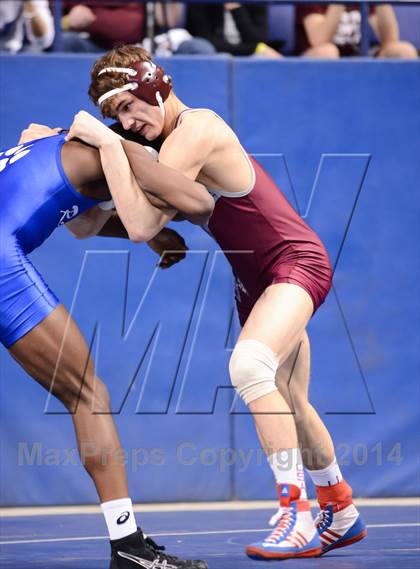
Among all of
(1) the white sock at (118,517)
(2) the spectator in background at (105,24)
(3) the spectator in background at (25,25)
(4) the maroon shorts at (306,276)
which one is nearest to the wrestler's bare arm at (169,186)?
(4) the maroon shorts at (306,276)

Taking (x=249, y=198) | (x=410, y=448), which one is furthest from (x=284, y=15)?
(x=249, y=198)

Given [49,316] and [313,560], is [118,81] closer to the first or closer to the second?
[49,316]

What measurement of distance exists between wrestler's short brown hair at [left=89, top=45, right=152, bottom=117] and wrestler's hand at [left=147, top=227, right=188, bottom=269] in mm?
545

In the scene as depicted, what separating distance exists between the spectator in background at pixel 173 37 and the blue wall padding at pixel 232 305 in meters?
0.66

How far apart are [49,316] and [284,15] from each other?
449 centimetres

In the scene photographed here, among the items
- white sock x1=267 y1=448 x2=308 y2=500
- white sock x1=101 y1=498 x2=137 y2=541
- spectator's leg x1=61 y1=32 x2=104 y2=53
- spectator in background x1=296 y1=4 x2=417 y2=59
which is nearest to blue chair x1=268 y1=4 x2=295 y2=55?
spectator in background x1=296 y1=4 x2=417 y2=59

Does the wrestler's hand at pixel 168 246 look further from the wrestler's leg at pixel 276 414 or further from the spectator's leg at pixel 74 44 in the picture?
the spectator's leg at pixel 74 44

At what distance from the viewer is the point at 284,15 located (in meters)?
8.00

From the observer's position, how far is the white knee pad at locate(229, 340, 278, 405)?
427cm

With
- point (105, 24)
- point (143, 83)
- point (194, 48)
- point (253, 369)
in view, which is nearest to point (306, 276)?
point (253, 369)

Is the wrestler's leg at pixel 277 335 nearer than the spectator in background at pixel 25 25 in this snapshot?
Yes

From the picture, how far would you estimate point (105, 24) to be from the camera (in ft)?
24.8

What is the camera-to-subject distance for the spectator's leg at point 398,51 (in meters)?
7.21

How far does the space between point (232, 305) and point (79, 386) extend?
93.7 inches
